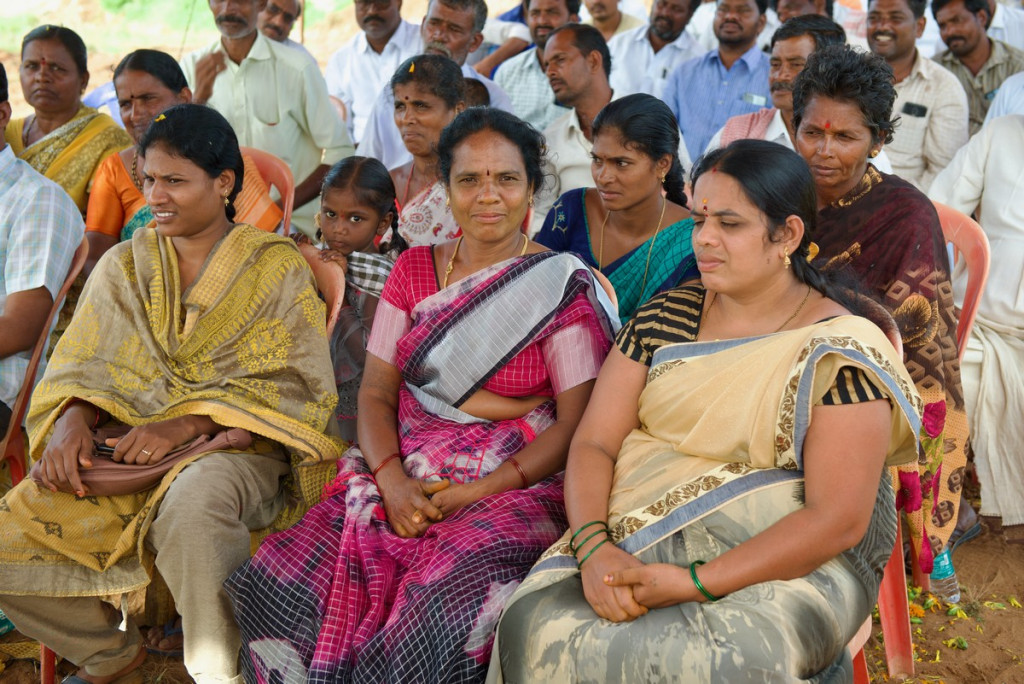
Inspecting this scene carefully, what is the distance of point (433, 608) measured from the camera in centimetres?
246

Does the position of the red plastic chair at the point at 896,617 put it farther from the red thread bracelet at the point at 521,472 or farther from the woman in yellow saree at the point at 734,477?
the red thread bracelet at the point at 521,472

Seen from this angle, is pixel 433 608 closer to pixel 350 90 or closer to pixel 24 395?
pixel 24 395

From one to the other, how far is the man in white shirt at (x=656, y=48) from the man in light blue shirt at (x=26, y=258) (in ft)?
13.3

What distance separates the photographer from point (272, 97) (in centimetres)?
593

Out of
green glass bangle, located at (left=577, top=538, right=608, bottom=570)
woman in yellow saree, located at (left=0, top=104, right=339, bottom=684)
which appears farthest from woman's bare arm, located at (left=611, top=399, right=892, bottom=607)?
woman in yellow saree, located at (left=0, top=104, right=339, bottom=684)

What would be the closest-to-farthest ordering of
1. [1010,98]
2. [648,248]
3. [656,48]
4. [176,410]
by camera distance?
[176,410], [648,248], [1010,98], [656,48]

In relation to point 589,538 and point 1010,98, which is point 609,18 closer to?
point 1010,98

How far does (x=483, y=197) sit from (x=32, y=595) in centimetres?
178

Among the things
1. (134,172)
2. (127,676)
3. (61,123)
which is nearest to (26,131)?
(61,123)

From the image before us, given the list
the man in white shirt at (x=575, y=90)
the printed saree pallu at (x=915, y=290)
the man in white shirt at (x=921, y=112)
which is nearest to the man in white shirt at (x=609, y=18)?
the man in white shirt at (x=575, y=90)

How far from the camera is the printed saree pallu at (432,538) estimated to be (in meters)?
2.48

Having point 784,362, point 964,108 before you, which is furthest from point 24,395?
point 964,108

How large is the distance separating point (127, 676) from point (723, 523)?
2017 millimetres

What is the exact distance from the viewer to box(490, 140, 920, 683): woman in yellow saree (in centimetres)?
219
